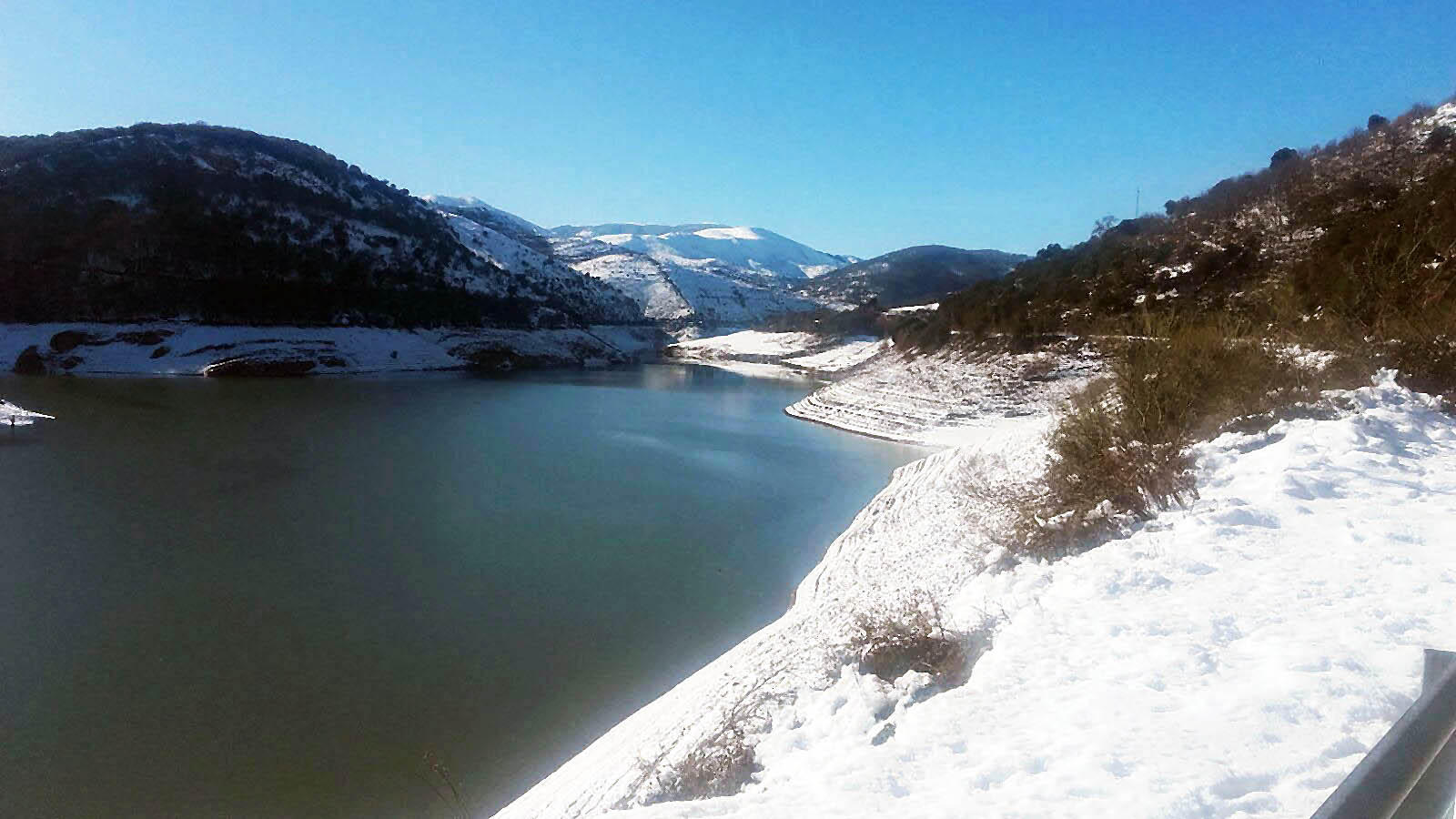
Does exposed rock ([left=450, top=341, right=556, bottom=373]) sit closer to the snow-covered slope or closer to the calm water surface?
the calm water surface

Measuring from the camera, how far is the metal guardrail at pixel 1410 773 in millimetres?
1213

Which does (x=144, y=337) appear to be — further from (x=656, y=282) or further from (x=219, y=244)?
(x=656, y=282)

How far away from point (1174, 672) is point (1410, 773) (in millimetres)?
2518

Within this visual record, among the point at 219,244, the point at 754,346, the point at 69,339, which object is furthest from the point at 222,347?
the point at 754,346

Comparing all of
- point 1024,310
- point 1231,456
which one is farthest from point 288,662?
point 1024,310

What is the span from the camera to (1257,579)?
4.38 meters

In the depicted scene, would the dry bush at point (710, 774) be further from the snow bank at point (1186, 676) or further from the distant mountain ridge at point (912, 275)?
the distant mountain ridge at point (912, 275)

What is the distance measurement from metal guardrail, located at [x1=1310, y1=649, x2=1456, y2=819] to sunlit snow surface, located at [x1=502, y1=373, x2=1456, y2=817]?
1227 mm

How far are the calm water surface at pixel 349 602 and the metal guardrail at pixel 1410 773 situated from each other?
21.5ft

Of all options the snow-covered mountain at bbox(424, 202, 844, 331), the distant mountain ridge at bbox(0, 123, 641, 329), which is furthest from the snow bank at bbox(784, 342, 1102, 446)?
the snow-covered mountain at bbox(424, 202, 844, 331)

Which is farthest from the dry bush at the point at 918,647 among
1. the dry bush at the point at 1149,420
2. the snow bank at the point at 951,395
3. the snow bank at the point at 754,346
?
the snow bank at the point at 754,346

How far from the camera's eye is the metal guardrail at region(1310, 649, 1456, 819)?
1213 millimetres

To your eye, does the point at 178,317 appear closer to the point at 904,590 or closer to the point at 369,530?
the point at 369,530

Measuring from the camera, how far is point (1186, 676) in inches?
137
